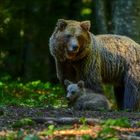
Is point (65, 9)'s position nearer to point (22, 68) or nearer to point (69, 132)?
point (22, 68)

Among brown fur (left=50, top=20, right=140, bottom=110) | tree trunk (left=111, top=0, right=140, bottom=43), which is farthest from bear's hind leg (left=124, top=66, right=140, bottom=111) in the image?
tree trunk (left=111, top=0, right=140, bottom=43)

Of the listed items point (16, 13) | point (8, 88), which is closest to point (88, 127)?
point (8, 88)

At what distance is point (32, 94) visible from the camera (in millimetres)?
16641

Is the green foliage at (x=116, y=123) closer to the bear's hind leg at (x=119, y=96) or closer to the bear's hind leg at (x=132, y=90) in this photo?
the bear's hind leg at (x=132, y=90)

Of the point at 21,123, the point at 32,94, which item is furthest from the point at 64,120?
the point at 32,94

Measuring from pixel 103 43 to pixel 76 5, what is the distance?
1706 centimetres

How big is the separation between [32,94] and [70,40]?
342cm

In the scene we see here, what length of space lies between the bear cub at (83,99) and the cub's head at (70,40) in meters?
0.68

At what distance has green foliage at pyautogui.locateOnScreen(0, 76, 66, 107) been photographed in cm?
1527

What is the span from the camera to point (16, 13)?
30.5 metres

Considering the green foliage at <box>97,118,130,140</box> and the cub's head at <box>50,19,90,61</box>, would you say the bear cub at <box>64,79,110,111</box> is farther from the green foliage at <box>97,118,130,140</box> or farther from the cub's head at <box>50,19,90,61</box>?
the green foliage at <box>97,118,130,140</box>

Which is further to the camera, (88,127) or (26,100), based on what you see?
(26,100)

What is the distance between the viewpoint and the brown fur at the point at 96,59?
45.1 feet

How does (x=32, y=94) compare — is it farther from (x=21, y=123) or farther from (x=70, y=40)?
(x=21, y=123)
